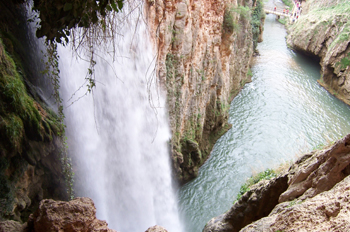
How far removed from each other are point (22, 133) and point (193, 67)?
707cm

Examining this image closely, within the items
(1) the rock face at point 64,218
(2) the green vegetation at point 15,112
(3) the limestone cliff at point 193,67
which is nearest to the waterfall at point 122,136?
(3) the limestone cliff at point 193,67

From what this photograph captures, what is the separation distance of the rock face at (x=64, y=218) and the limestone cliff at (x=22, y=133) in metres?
0.75

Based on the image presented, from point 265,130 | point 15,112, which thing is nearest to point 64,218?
point 15,112

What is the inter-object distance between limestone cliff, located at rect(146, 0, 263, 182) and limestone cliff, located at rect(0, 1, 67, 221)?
304 cm

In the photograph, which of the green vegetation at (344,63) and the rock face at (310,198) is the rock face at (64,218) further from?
the green vegetation at (344,63)

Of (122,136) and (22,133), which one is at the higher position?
(122,136)

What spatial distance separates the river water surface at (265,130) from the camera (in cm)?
1067

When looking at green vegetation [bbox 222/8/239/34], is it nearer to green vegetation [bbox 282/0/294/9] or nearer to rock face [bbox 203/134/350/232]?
rock face [bbox 203/134/350/232]

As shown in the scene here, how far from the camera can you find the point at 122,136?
8.50 metres

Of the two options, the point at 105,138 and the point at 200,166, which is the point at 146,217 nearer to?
the point at 105,138

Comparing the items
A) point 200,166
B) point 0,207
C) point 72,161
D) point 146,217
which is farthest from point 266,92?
point 0,207

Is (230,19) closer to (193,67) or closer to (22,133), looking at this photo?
(193,67)

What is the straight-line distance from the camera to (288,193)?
4.46 meters

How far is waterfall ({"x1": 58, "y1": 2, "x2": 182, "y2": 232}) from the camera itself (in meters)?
7.30
